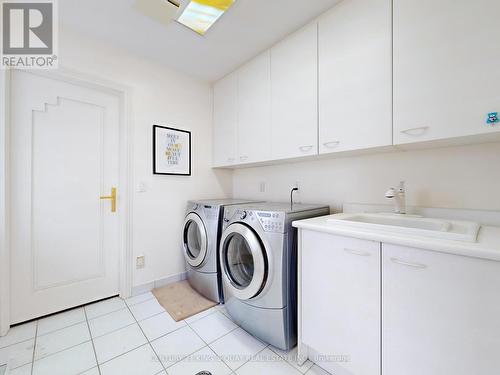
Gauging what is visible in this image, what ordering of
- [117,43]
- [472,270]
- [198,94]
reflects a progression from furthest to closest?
[198,94] < [117,43] < [472,270]

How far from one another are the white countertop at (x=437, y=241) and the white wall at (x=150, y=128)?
1.68m

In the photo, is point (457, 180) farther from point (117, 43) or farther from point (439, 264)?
point (117, 43)

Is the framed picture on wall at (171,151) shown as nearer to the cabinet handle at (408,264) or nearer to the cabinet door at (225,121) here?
the cabinet door at (225,121)

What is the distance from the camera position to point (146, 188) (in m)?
2.08

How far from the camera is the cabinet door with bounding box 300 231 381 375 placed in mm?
951

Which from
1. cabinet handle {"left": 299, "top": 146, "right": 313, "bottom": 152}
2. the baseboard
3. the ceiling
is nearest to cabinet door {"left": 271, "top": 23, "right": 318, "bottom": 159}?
cabinet handle {"left": 299, "top": 146, "right": 313, "bottom": 152}

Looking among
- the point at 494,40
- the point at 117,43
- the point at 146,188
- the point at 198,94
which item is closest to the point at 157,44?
the point at 117,43

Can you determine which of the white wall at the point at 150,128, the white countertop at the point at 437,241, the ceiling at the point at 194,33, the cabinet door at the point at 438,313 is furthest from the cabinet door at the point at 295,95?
the white wall at the point at 150,128

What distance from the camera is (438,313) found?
783mm

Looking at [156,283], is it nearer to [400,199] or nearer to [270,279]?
[270,279]

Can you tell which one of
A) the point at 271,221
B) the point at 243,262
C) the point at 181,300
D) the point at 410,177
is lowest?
the point at 181,300

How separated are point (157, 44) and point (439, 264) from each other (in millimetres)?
2496

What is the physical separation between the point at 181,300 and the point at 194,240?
57cm

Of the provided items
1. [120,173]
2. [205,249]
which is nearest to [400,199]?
[205,249]
